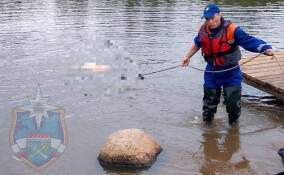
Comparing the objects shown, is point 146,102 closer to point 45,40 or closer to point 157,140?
point 157,140

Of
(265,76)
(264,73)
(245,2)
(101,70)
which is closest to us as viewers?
(265,76)

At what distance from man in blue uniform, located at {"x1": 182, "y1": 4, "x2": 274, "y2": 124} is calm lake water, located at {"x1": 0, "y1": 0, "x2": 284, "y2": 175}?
2.34ft

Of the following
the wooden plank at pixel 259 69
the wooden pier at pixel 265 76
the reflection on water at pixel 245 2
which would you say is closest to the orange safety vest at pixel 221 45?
the wooden pier at pixel 265 76

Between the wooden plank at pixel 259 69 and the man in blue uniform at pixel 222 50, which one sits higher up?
the man in blue uniform at pixel 222 50

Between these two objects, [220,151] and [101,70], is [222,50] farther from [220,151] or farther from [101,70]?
[101,70]

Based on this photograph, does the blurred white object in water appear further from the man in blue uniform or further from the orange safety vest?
the orange safety vest

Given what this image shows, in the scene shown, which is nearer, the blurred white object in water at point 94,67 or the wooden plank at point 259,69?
the wooden plank at point 259,69

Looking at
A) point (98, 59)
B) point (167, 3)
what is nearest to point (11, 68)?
point (98, 59)

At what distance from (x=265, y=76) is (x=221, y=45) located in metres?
2.75

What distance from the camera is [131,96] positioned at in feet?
28.7

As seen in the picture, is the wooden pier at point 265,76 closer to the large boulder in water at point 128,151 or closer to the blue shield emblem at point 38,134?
the large boulder in water at point 128,151

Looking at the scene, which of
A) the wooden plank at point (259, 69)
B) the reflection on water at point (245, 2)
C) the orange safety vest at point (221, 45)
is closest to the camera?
the orange safety vest at point (221, 45)

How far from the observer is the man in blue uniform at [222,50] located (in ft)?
19.4

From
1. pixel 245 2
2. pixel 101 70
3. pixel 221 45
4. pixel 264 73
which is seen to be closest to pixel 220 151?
pixel 221 45
